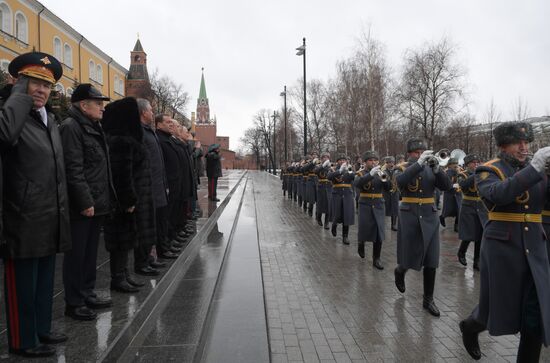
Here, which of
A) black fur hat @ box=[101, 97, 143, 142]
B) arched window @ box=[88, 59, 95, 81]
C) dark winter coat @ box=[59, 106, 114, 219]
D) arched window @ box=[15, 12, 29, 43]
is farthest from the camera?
arched window @ box=[88, 59, 95, 81]

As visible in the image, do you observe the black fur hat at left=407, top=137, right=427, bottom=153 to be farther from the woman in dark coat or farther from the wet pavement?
→ the woman in dark coat

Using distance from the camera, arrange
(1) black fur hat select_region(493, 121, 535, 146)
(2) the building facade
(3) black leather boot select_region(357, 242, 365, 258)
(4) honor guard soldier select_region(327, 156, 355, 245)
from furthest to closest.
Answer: (2) the building facade, (4) honor guard soldier select_region(327, 156, 355, 245), (3) black leather boot select_region(357, 242, 365, 258), (1) black fur hat select_region(493, 121, 535, 146)

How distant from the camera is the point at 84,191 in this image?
3568 millimetres

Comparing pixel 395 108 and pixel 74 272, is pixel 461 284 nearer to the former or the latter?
pixel 74 272

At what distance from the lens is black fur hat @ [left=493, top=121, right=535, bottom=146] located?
132 inches

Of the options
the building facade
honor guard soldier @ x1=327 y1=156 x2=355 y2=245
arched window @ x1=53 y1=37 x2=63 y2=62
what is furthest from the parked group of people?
arched window @ x1=53 y1=37 x2=63 y2=62

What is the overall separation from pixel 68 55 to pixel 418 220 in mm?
48297

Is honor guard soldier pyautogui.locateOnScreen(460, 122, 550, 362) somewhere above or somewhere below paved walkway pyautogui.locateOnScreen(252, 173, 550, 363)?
above

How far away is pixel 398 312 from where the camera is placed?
4941mm

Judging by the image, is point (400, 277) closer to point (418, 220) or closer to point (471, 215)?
point (418, 220)

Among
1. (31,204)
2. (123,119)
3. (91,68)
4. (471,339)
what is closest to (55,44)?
(91,68)

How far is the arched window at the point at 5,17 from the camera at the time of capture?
1224 inches

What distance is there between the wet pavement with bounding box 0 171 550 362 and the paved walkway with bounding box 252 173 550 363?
0.01 m

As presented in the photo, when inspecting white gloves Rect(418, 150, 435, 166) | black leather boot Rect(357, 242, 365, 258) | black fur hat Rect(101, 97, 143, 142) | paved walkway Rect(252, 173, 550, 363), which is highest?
black fur hat Rect(101, 97, 143, 142)
